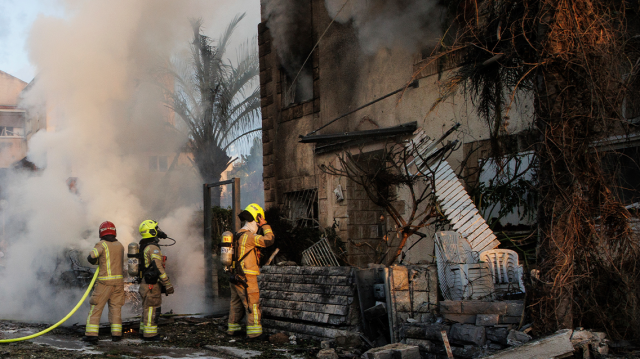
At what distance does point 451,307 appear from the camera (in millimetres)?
5695

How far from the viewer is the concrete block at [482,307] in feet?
17.6

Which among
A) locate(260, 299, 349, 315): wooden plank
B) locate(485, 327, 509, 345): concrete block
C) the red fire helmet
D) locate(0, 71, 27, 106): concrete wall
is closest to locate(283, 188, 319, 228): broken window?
locate(260, 299, 349, 315): wooden plank

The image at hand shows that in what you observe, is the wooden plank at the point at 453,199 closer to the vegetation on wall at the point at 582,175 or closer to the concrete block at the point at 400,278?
the concrete block at the point at 400,278

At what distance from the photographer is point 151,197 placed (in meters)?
15.8

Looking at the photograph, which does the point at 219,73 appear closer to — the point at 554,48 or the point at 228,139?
the point at 228,139

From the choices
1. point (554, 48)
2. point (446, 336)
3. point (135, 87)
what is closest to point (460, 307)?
point (446, 336)

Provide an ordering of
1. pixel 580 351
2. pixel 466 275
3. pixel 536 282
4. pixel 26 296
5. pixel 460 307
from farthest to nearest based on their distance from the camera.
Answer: pixel 26 296
pixel 466 275
pixel 460 307
pixel 536 282
pixel 580 351

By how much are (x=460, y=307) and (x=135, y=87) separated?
37.7 ft

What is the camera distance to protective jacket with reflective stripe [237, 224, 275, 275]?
7.65m

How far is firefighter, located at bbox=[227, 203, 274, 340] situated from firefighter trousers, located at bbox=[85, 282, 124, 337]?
A: 58.5 inches

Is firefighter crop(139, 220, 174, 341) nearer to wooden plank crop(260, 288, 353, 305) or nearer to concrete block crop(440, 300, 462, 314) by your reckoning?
wooden plank crop(260, 288, 353, 305)

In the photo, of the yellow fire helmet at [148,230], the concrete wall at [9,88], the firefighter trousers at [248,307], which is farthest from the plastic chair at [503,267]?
the concrete wall at [9,88]

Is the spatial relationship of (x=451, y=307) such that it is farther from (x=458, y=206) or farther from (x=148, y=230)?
(x=148, y=230)

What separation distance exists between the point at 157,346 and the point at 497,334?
4235 millimetres
